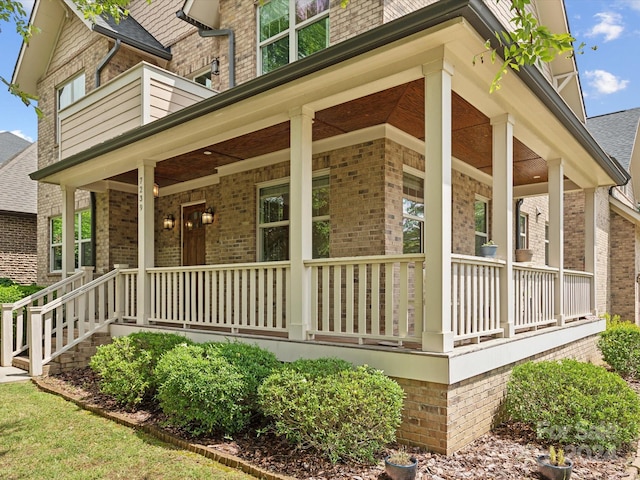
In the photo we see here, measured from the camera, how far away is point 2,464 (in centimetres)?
424

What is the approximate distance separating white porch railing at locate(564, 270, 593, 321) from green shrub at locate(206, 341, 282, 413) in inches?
208

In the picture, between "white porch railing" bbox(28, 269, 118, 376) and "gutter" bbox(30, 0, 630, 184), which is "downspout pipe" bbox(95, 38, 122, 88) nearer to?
"gutter" bbox(30, 0, 630, 184)

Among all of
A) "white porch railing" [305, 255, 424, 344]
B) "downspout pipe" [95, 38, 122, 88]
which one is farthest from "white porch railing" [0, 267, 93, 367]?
"downspout pipe" [95, 38, 122, 88]

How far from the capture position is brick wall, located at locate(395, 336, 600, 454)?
14.3ft

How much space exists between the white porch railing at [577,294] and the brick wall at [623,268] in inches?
231

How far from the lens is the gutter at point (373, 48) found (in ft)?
13.4

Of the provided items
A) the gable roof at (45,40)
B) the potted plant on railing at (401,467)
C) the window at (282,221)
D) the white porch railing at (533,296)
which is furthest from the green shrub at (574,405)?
the gable roof at (45,40)

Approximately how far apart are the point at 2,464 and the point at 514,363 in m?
5.41

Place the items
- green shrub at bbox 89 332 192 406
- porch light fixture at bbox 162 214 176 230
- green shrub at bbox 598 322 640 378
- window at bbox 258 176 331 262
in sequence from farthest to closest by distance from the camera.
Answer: porch light fixture at bbox 162 214 176 230
green shrub at bbox 598 322 640 378
window at bbox 258 176 331 262
green shrub at bbox 89 332 192 406

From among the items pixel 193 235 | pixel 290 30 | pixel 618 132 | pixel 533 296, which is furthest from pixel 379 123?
pixel 618 132

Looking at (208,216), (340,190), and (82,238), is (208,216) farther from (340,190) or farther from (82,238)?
(82,238)

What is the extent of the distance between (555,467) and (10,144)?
92.5 feet

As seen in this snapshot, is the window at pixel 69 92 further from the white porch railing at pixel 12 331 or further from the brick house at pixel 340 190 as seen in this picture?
the white porch railing at pixel 12 331

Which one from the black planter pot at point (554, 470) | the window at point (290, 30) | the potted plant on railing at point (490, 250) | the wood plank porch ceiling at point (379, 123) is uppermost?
the window at point (290, 30)
